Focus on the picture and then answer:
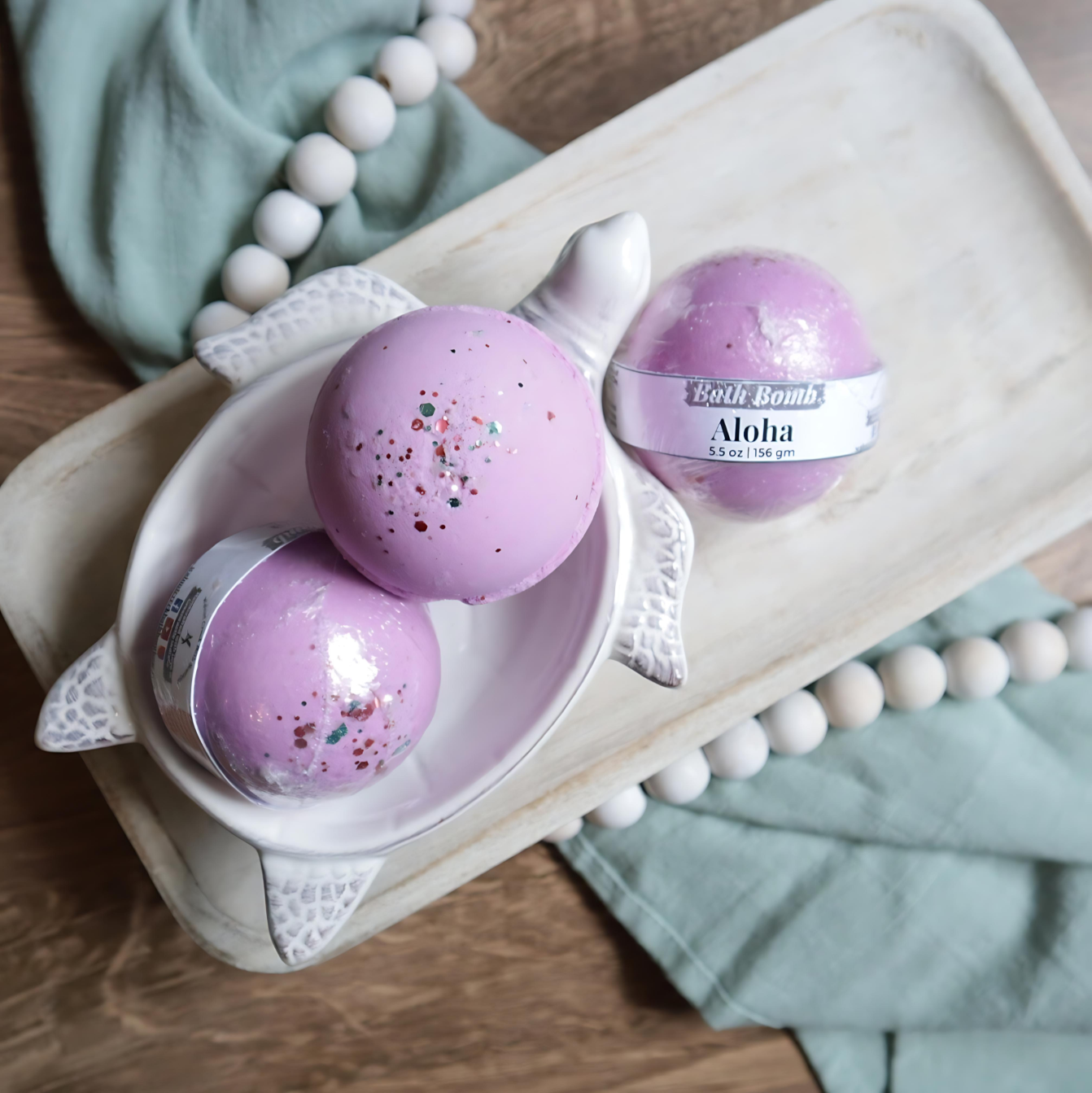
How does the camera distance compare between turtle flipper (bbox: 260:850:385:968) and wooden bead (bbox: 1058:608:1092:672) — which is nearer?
turtle flipper (bbox: 260:850:385:968)

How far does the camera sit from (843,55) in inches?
19.5

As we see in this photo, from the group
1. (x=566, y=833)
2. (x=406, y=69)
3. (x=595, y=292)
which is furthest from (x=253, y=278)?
(x=566, y=833)

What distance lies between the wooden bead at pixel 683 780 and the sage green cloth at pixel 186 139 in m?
0.36

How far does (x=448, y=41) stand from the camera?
1.88ft

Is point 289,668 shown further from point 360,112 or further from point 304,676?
point 360,112

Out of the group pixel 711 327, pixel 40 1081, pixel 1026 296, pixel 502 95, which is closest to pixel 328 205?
pixel 502 95

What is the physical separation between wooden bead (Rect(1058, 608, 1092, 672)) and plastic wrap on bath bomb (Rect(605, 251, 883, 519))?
28 cm

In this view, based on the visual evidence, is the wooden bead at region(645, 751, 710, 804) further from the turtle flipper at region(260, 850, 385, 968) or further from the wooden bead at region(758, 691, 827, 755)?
the turtle flipper at region(260, 850, 385, 968)

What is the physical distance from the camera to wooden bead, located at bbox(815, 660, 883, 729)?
583 millimetres

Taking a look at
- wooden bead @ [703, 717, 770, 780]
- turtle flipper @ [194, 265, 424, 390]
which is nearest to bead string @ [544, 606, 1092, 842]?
wooden bead @ [703, 717, 770, 780]

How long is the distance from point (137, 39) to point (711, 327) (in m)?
0.41

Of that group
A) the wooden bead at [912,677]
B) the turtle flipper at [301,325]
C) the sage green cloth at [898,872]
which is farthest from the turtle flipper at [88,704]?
the wooden bead at [912,677]

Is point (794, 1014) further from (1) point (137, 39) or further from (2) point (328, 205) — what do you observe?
(1) point (137, 39)

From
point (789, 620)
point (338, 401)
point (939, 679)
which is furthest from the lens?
point (939, 679)
